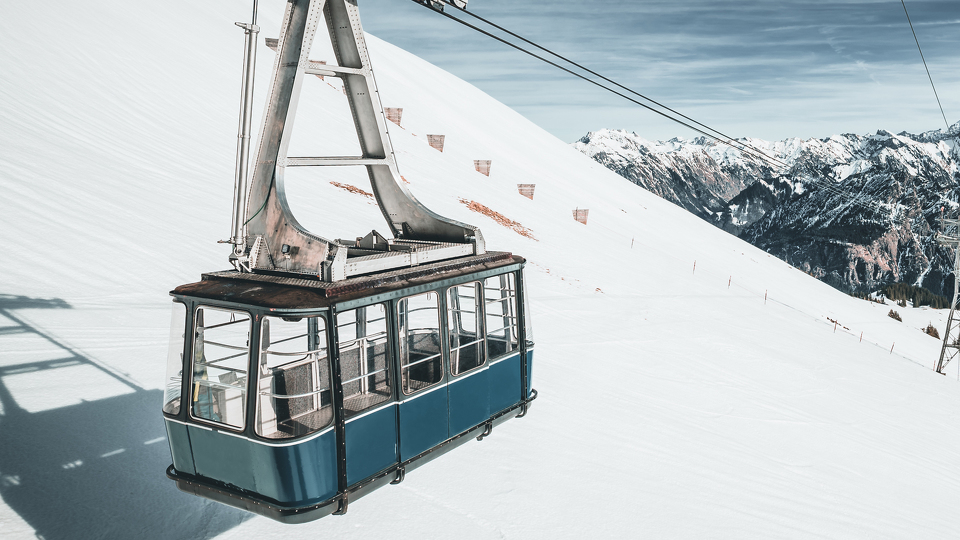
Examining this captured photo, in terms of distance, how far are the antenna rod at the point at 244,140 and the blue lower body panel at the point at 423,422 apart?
8.09 ft

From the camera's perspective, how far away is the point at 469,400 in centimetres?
776

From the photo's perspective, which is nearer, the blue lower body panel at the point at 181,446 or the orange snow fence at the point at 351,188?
the blue lower body panel at the point at 181,446

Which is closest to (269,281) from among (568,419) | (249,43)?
(249,43)

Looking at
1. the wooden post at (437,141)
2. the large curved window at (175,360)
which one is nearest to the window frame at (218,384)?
the large curved window at (175,360)

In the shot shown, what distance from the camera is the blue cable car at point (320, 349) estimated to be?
5875 mm

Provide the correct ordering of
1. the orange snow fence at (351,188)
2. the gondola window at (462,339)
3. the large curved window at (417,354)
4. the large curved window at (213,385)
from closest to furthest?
the large curved window at (213,385), the large curved window at (417,354), the gondola window at (462,339), the orange snow fence at (351,188)

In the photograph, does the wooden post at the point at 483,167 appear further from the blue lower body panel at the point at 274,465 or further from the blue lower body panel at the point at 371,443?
the blue lower body panel at the point at 274,465

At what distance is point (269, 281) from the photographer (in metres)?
6.23

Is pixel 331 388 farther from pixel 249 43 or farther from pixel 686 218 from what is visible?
pixel 686 218

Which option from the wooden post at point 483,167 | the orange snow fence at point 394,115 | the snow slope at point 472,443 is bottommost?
the snow slope at point 472,443

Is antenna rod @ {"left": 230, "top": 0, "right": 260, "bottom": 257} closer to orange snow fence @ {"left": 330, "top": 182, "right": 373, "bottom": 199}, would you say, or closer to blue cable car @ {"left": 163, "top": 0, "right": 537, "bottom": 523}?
blue cable car @ {"left": 163, "top": 0, "right": 537, "bottom": 523}

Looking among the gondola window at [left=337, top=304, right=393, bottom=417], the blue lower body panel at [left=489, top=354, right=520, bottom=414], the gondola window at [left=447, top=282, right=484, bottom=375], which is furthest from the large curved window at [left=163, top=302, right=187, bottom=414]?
the blue lower body panel at [left=489, top=354, right=520, bottom=414]

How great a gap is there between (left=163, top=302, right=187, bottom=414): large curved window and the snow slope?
1.94 metres

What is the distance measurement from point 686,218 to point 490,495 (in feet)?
148
